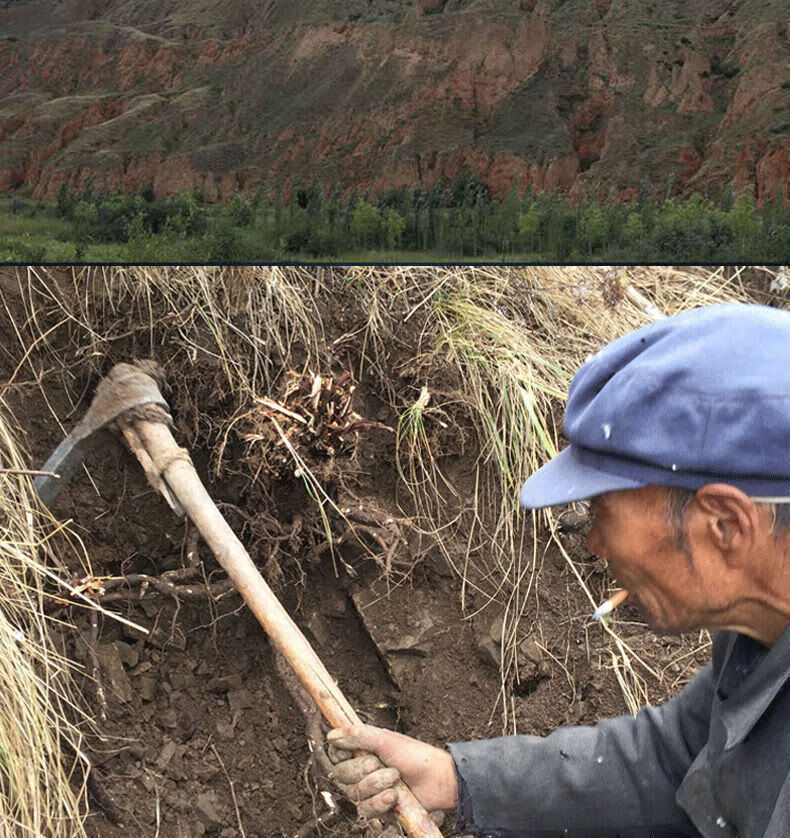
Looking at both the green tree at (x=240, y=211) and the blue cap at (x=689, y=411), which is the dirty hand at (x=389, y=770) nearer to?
the blue cap at (x=689, y=411)

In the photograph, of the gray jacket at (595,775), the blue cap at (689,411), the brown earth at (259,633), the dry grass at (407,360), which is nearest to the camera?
the blue cap at (689,411)

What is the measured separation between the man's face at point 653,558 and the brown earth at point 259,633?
4.20 ft

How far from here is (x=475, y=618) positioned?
8.54 feet

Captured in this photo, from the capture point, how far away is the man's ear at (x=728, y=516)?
113 cm

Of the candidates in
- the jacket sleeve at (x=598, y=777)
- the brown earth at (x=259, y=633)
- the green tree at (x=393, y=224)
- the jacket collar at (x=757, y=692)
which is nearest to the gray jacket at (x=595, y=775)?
the jacket sleeve at (x=598, y=777)

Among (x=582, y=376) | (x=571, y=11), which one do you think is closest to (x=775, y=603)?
(x=582, y=376)

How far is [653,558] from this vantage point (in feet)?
4.08

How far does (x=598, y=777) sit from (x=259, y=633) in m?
1.24

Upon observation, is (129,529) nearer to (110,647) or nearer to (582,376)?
(110,647)

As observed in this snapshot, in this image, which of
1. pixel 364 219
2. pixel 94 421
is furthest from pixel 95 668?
pixel 364 219

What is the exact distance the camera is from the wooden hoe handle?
67.0 inches

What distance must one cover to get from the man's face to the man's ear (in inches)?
2.1

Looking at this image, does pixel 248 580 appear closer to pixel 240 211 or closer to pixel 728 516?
pixel 240 211

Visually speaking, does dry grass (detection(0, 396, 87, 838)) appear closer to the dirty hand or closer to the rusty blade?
the rusty blade
